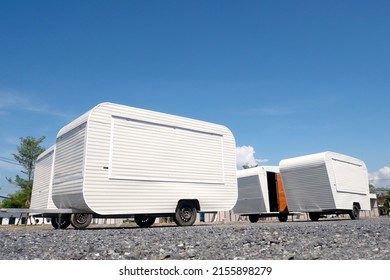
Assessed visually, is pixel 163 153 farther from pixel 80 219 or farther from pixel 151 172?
pixel 80 219

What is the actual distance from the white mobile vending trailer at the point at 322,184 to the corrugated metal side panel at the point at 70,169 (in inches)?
513

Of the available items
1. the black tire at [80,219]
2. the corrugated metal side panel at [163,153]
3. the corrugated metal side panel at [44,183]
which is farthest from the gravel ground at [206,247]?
the corrugated metal side panel at [44,183]

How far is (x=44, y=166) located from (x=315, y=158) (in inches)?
581

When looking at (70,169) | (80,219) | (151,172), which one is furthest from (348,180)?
(70,169)

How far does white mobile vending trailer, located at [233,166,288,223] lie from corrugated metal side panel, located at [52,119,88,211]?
1201 cm

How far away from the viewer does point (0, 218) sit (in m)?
44.1

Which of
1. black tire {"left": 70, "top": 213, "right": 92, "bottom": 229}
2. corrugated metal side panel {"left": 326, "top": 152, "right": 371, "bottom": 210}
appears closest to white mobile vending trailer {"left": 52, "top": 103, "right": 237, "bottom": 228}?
black tire {"left": 70, "top": 213, "right": 92, "bottom": 229}

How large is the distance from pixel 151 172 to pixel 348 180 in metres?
13.5

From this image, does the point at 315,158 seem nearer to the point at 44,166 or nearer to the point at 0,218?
the point at 44,166

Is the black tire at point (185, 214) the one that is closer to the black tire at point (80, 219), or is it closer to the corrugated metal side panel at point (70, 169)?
the black tire at point (80, 219)

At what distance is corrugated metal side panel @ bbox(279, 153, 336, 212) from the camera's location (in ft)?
57.8

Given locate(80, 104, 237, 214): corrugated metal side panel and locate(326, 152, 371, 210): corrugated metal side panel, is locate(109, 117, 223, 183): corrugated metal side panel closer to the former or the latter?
locate(80, 104, 237, 214): corrugated metal side panel
